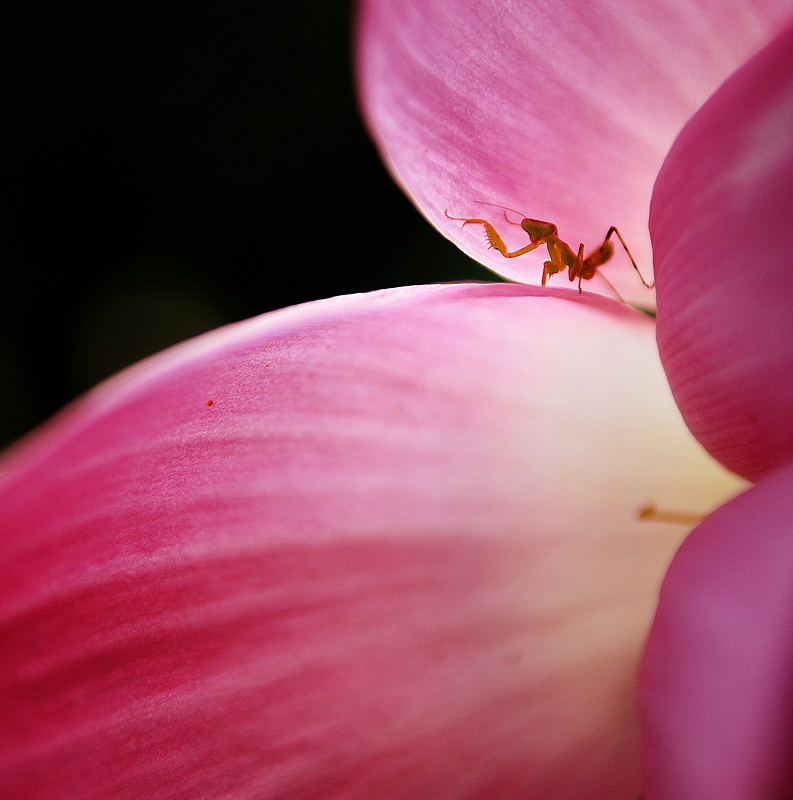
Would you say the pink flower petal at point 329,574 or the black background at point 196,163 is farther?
the black background at point 196,163

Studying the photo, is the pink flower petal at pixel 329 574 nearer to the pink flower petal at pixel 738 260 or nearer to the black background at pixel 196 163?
the pink flower petal at pixel 738 260

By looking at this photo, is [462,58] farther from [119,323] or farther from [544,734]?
[119,323]

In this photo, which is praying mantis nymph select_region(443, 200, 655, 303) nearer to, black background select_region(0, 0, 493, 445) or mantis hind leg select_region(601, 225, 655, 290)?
mantis hind leg select_region(601, 225, 655, 290)

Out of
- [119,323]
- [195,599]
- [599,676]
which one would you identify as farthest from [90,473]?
[119,323]

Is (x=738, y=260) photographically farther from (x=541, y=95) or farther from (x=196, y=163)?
(x=196, y=163)

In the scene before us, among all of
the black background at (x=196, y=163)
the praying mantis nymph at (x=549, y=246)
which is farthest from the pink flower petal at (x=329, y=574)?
the black background at (x=196, y=163)

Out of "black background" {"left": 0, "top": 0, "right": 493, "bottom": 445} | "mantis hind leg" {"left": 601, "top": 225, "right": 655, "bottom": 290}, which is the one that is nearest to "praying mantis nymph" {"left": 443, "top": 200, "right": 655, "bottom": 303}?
"mantis hind leg" {"left": 601, "top": 225, "right": 655, "bottom": 290}

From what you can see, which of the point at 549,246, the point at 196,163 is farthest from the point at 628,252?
the point at 196,163
